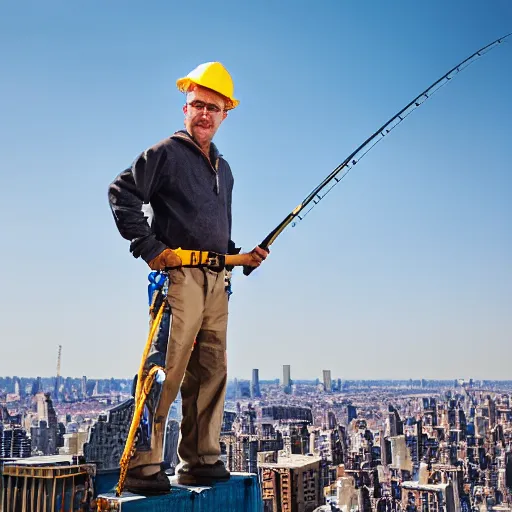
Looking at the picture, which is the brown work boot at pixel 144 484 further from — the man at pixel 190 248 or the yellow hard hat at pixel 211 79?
the yellow hard hat at pixel 211 79

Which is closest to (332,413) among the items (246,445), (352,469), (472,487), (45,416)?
(352,469)

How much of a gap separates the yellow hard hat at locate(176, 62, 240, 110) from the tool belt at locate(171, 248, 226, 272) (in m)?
0.51

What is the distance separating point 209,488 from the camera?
7.43 ft

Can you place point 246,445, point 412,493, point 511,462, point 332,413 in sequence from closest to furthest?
point 246,445, point 412,493, point 511,462, point 332,413

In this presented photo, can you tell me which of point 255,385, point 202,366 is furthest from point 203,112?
point 255,385

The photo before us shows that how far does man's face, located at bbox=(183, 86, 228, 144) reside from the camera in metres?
2.31

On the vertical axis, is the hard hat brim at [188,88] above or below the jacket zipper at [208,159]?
above

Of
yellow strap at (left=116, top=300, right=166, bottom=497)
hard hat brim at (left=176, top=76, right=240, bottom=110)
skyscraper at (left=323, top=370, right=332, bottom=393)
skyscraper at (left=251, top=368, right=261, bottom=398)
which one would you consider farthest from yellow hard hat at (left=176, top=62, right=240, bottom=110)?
skyscraper at (left=323, top=370, right=332, bottom=393)

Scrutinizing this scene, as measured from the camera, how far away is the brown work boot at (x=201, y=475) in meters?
2.30

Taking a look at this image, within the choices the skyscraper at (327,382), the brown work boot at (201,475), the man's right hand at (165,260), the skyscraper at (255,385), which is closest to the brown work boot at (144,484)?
the brown work boot at (201,475)

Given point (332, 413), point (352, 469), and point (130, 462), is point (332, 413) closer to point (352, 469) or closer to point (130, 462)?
point (352, 469)

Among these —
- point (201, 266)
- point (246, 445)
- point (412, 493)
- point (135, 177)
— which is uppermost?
point (135, 177)

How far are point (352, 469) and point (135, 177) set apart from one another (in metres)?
17.5

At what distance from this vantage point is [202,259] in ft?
7.38
